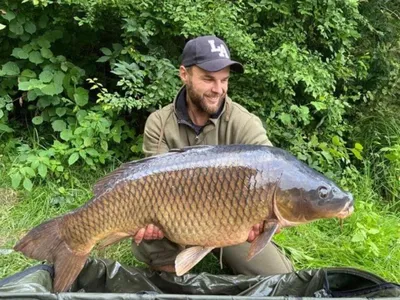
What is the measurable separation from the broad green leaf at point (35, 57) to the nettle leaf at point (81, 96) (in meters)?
0.27

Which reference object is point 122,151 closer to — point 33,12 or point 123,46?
point 123,46

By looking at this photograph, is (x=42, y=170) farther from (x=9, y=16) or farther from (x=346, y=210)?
(x=346, y=210)

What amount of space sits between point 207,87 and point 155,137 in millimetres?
322

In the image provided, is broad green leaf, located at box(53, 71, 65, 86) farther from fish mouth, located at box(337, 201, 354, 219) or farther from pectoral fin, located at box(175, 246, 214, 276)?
fish mouth, located at box(337, 201, 354, 219)

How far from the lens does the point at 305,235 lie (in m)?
2.83

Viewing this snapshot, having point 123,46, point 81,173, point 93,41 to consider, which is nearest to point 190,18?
point 123,46

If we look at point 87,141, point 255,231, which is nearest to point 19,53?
point 87,141

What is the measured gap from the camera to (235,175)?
1.79 meters

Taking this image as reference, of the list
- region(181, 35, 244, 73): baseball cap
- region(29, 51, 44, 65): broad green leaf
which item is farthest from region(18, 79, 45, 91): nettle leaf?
region(181, 35, 244, 73): baseball cap

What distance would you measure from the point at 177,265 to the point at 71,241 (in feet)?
1.14

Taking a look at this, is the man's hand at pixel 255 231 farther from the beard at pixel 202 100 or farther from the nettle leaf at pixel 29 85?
the nettle leaf at pixel 29 85

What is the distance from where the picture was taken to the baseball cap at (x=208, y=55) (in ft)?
7.40

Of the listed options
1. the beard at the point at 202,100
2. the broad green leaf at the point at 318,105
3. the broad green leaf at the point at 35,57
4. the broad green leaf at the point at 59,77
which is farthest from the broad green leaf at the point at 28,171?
the broad green leaf at the point at 318,105

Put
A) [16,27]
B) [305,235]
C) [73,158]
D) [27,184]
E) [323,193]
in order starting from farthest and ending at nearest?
[16,27] < [73,158] < [27,184] < [305,235] < [323,193]
